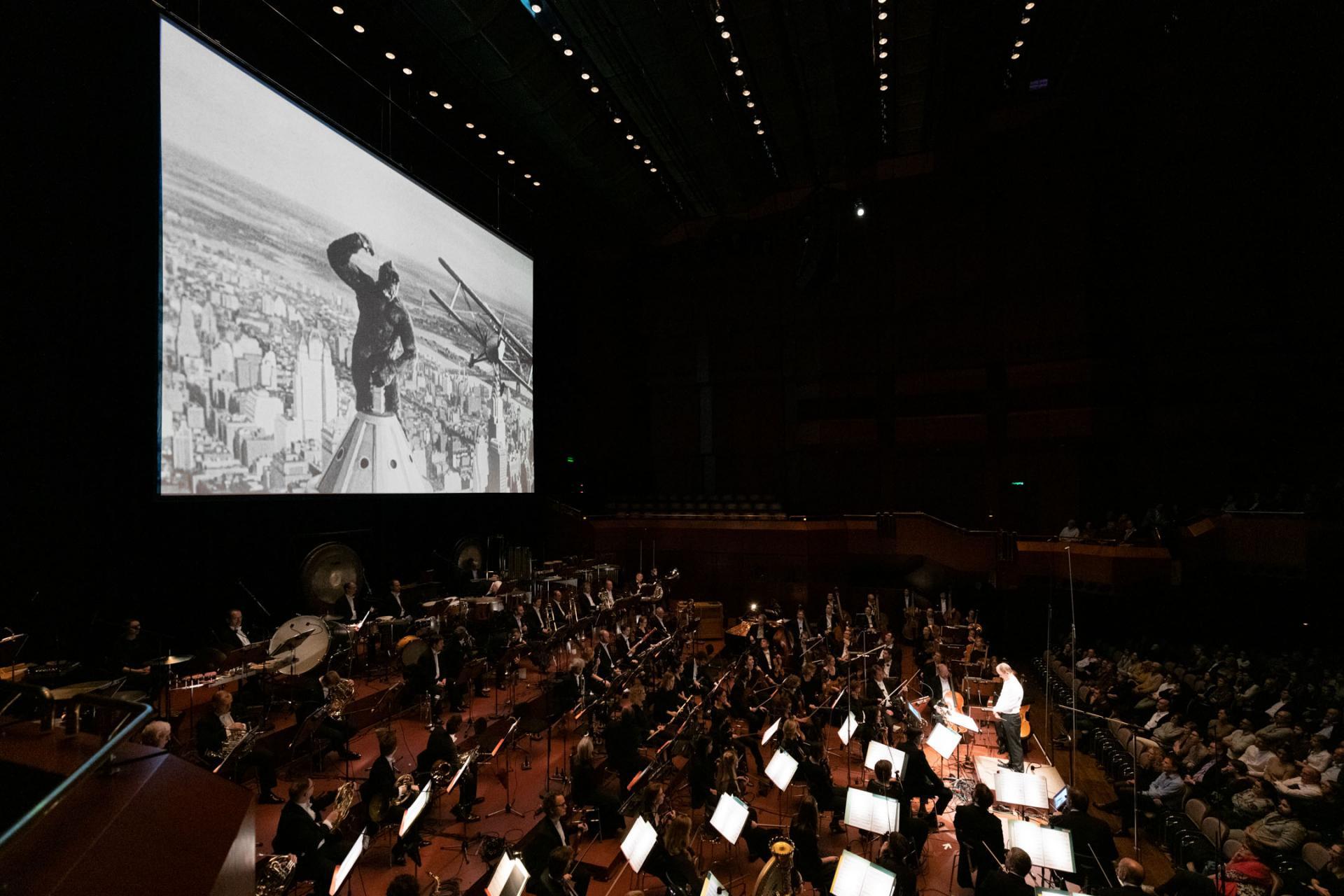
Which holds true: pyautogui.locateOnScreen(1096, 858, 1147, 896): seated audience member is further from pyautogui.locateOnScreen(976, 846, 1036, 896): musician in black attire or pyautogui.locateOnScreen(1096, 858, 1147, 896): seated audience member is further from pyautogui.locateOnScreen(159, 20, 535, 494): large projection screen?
pyautogui.locateOnScreen(159, 20, 535, 494): large projection screen

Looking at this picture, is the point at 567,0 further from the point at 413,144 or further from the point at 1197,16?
the point at 1197,16

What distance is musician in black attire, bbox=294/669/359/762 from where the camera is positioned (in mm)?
7457

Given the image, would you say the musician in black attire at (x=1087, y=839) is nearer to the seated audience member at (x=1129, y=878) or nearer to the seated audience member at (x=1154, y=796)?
the seated audience member at (x=1129, y=878)

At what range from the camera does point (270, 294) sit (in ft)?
29.3

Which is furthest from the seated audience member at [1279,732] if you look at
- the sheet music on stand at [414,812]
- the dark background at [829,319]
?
the sheet music on stand at [414,812]

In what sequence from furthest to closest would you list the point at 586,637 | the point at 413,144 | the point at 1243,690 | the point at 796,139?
the point at 796,139 < the point at 413,144 < the point at 586,637 < the point at 1243,690

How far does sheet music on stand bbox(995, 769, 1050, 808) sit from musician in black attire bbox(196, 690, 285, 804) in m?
7.24

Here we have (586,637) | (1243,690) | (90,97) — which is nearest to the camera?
(90,97)

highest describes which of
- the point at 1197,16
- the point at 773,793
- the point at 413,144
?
the point at 1197,16

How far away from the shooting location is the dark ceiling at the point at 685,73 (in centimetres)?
1081

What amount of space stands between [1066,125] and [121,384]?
2056 cm

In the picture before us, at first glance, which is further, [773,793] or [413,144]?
[413,144]

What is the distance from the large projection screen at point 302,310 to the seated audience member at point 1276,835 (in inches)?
460

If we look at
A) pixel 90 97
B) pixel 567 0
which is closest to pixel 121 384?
pixel 90 97
